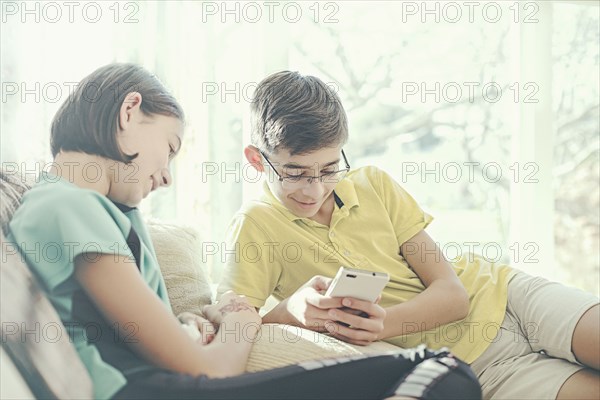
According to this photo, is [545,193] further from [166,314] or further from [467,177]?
[166,314]

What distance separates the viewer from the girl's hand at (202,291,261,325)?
141 centimetres

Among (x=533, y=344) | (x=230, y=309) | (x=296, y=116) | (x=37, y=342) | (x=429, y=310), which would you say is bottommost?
(x=533, y=344)

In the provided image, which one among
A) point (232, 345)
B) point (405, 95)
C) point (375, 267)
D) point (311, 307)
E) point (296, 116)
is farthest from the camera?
point (405, 95)

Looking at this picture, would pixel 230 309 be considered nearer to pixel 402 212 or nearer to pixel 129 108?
pixel 129 108

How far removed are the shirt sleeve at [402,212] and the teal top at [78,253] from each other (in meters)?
0.81

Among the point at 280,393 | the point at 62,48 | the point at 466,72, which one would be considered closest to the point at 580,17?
the point at 466,72

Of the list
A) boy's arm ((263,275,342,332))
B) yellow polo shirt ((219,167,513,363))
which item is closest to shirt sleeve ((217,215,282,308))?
yellow polo shirt ((219,167,513,363))

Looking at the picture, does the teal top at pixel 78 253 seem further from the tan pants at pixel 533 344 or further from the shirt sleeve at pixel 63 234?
the tan pants at pixel 533 344

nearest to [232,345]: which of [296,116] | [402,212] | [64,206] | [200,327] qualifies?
[200,327]

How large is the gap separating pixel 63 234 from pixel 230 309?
42cm

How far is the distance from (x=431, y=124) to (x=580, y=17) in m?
0.76

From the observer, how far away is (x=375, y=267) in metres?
1.74

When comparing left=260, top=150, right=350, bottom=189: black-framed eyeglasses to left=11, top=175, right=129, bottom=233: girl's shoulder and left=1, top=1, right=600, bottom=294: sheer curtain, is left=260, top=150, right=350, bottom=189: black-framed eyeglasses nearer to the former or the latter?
left=11, top=175, right=129, bottom=233: girl's shoulder

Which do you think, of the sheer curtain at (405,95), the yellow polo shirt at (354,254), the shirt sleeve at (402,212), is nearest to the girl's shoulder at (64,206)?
the yellow polo shirt at (354,254)
